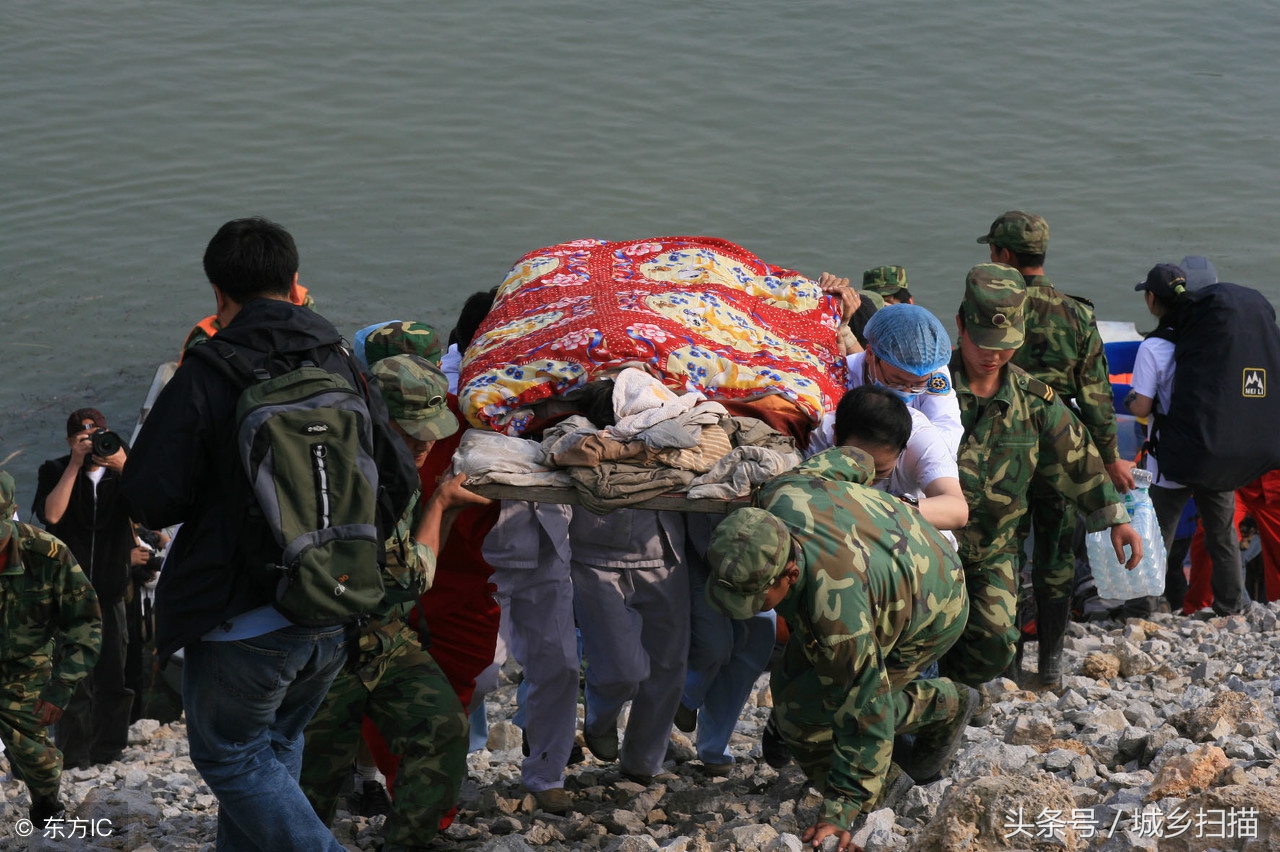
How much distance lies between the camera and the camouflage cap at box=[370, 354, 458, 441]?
420 cm

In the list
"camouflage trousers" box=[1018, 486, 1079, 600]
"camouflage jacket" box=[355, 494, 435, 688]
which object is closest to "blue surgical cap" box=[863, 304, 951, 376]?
"camouflage trousers" box=[1018, 486, 1079, 600]

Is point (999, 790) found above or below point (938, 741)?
above

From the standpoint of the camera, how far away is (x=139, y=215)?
15516 millimetres

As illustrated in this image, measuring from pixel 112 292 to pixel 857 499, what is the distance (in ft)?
38.8

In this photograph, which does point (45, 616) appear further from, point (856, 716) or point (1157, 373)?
point (1157, 373)

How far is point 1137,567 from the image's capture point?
6211 mm

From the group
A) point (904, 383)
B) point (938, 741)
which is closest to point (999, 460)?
point (904, 383)

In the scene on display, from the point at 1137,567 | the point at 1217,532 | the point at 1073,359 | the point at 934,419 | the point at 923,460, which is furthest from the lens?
the point at 1217,532

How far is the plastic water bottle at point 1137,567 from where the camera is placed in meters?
6.21

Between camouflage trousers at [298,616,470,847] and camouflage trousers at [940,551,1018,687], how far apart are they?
195 cm

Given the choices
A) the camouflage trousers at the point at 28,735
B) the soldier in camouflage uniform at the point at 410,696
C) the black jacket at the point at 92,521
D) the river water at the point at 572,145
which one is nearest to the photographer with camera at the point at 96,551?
the black jacket at the point at 92,521

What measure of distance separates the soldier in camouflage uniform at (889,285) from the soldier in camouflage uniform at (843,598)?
267 centimetres

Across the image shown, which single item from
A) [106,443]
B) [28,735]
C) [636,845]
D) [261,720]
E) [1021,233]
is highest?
[1021,233]

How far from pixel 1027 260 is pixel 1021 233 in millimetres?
144
